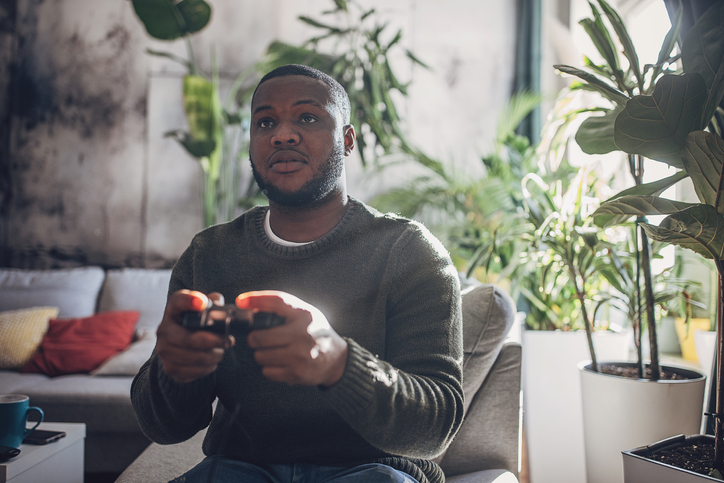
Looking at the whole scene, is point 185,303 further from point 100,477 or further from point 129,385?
point 100,477

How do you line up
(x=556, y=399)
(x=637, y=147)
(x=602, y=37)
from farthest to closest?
1. (x=556, y=399)
2. (x=602, y=37)
3. (x=637, y=147)

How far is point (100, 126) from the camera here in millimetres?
3176

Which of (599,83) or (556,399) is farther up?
(599,83)

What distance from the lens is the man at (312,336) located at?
65cm

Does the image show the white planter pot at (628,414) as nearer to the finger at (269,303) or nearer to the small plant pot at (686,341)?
the small plant pot at (686,341)

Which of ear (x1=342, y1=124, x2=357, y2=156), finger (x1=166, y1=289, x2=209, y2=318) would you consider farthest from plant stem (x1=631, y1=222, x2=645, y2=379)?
finger (x1=166, y1=289, x2=209, y2=318)

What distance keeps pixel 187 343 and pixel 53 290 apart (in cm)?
238

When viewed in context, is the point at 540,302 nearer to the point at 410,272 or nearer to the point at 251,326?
the point at 410,272

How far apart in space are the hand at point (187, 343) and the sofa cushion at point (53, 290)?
2.25m

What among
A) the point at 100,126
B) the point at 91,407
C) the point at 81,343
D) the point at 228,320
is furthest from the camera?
the point at 100,126

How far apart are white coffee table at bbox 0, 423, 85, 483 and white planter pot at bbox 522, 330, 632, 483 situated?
1.41 m

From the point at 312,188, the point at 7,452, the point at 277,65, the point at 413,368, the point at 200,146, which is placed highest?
the point at 277,65

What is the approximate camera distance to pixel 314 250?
1.00 m

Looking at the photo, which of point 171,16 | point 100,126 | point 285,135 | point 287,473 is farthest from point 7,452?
point 100,126
